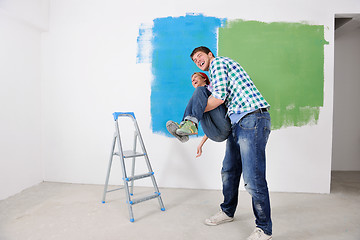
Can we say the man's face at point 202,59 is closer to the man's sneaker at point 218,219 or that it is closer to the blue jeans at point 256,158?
the blue jeans at point 256,158

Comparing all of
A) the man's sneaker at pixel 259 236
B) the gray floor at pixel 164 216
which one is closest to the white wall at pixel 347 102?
the gray floor at pixel 164 216

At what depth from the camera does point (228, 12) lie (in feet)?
9.07

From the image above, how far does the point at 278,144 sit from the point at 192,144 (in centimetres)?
98

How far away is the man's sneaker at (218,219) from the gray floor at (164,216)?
43mm

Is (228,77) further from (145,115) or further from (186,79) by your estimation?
(145,115)

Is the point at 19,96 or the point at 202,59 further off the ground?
the point at 202,59

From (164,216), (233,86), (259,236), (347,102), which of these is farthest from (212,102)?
(347,102)

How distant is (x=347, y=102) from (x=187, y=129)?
346 centimetres

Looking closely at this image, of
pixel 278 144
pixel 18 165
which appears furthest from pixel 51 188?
pixel 278 144

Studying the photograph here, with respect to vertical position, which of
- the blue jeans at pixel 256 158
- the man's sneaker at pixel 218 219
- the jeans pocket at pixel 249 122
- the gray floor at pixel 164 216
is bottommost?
the gray floor at pixel 164 216

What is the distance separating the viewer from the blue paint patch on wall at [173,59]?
110 inches

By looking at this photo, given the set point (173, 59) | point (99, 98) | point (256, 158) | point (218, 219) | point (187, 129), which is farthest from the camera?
point (99, 98)

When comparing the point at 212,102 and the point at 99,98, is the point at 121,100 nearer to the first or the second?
the point at 99,98

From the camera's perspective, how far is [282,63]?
108 inches
